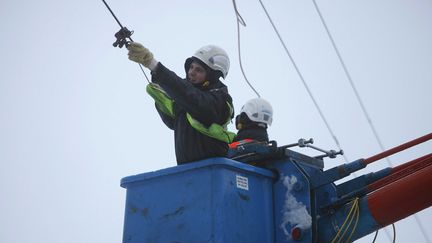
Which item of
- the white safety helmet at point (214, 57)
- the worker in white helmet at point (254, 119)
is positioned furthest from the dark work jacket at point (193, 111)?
the worker in white helmet at point (254, 119)

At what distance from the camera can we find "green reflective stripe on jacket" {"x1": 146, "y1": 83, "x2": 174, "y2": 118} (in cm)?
272

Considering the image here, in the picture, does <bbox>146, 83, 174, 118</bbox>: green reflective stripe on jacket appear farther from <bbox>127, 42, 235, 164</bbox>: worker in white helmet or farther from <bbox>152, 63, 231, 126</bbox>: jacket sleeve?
<bbox>152, 63, 231, 126</bbox>: jacket sleeve

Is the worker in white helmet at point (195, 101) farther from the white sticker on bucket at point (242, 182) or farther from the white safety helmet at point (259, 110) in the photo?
the white safety helmet at point (259, 110)

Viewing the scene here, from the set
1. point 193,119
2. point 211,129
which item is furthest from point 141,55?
point 211,129

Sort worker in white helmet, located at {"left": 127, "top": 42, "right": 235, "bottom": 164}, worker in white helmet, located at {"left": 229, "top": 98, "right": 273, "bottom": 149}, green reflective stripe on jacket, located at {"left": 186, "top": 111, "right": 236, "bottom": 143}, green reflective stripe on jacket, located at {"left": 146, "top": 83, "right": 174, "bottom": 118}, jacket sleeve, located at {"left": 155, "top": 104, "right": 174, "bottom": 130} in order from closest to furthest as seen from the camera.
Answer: worker in white helmet, located at {"left": 127, "top": 42, "right": 235, "bottom": 164}, green reflective stripe on jacket, located at {"left": 186, "top": 111, "right": 236, "bottom": 143}, green reflective stripe on jacket, located at {"left": 146, "top": 83, "right": 174, "bottom": 118}, jacket sleeve, located at {"left": 155, "top": 104, "right": 174, "bottom": 130}, worker in white helmet, located at {"left": 229, "top": 98, "right": 273, "bottom": 149}

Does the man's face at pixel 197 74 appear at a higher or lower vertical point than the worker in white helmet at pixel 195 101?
higher

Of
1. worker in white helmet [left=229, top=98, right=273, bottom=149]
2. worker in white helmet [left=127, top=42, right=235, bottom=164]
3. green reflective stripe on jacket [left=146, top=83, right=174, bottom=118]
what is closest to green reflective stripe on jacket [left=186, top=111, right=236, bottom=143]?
worker in white helmet [left=127, top=42, right=235, bottom=164]

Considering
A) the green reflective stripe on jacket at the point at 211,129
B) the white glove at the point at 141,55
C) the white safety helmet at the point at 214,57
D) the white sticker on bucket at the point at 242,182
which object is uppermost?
the white safety helmet at the point at 214,57

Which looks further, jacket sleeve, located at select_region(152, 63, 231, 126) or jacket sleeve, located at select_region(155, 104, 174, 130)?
jacket sleeve, located at select_region(155, 104, 174, 130)

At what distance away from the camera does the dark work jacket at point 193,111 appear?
8.18 ft

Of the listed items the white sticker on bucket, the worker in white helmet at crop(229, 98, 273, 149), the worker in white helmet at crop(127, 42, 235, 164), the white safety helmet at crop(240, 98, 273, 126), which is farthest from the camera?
the white safety helmet at crop(240, 98, 273, 126)

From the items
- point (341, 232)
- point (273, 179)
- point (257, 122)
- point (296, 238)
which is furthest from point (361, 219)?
point (257, 122)

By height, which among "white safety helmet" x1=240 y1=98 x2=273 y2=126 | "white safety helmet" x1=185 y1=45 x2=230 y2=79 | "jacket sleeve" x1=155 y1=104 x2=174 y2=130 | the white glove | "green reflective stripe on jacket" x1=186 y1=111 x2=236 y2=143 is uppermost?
"white safety helmet" x1=240 y1=98 x2=273 y2=126

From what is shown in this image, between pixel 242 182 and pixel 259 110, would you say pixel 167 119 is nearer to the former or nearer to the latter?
pixel 242 182
